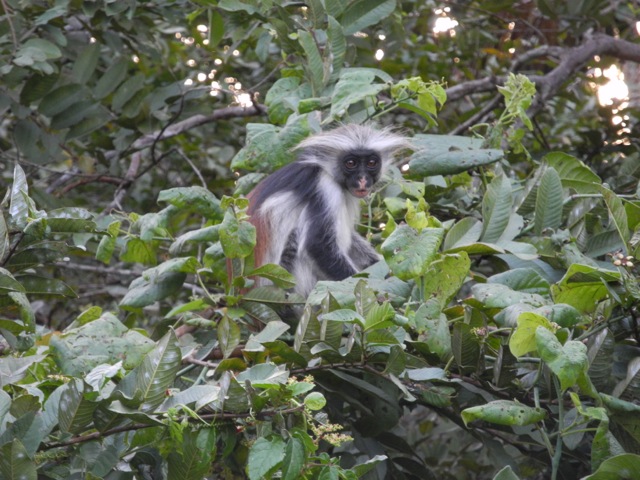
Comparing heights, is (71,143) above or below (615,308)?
below

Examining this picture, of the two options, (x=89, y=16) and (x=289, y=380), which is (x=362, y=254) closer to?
(x=89, y=16)

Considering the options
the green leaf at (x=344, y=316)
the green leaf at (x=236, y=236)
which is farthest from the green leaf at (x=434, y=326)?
the green leaf at (x=236, y=236)

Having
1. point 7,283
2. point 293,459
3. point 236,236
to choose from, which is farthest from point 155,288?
point 293,459

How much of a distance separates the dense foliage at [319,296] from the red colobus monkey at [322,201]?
338 mm

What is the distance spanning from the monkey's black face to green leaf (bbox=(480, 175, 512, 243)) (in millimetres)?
1827

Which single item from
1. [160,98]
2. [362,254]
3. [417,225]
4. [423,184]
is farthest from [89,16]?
[417,225]

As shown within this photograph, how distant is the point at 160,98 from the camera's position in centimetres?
605

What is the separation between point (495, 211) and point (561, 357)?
1220 millimetres

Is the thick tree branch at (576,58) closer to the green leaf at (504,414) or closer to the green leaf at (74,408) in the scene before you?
the green leaf at (504,414)

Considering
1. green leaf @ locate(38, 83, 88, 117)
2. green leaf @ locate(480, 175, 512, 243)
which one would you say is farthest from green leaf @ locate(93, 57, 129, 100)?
green leaf @ locate(480, 175, 512, 243)

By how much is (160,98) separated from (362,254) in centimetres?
178

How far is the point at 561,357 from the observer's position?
241cm

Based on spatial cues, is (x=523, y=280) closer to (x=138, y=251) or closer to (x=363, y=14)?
(x=138, y=251)

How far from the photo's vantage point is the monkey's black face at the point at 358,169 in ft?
18.0
